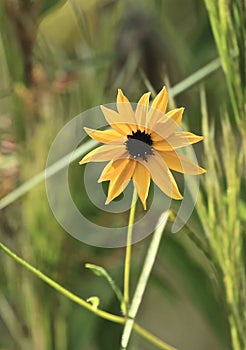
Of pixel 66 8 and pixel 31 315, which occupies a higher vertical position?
pixel 66 8

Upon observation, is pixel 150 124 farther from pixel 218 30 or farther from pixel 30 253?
pixel 30 253

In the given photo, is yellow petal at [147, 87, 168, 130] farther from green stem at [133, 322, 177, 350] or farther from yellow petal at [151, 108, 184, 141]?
green stem at [133, 322, 177, 350]

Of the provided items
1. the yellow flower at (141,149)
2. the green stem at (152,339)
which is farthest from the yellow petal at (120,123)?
the green stem at (152,339)

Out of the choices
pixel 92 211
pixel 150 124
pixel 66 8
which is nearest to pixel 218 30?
pixel 150 124

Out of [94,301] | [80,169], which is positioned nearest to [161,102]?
[94,301]

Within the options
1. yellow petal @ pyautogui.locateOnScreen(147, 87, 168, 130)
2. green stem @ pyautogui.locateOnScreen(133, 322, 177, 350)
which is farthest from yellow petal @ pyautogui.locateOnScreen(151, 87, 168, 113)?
green stem @ pyautogui.locateOnScreen(133, 322, 177, 350)

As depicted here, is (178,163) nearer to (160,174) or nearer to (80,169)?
(160,174)

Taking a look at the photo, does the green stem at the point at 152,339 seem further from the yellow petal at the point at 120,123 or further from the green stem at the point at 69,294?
the yellow petal at the point at 120,123
